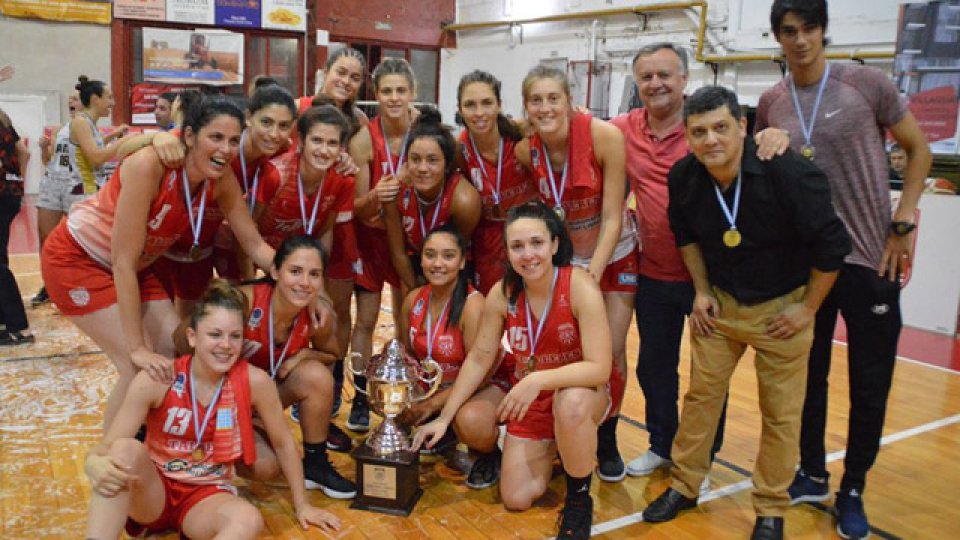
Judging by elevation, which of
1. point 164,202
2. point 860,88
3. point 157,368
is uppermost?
point 860,88

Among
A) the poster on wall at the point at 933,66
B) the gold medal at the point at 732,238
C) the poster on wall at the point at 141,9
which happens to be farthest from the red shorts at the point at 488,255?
the poster on wall at the point at 141,9

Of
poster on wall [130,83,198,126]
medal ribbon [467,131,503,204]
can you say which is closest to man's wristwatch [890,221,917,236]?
medal ribbon [467,131,503,204]

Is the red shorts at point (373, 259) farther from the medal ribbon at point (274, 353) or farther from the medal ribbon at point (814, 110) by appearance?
the medal ribbon at point (814, 110)

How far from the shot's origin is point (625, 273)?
342 cm

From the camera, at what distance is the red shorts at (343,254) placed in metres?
3.74

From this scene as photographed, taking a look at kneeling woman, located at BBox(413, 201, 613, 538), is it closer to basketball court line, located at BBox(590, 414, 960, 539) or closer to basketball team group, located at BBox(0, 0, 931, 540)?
basketball team group, located at BBox(0, 0, 931, 540)

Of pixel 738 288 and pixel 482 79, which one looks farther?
pixel 482 79

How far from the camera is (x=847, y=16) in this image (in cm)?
891

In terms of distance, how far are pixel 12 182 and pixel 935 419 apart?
19.3 feet

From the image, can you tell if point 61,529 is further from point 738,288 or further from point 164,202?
point 738,288

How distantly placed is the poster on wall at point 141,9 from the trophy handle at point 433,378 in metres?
12.1

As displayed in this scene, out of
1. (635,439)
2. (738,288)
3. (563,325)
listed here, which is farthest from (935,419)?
(563,325)

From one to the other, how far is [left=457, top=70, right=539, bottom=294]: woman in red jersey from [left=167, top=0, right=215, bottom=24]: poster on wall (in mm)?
11632

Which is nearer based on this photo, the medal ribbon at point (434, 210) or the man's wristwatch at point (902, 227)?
the man's wristwatch at point (902, 227)
